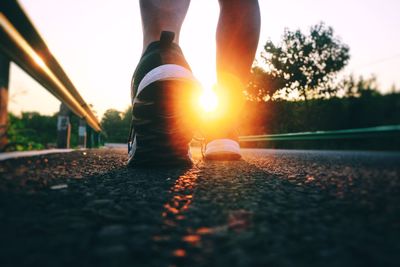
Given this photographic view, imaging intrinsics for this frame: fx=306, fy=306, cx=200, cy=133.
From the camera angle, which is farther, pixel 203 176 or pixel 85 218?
pixel 203 176

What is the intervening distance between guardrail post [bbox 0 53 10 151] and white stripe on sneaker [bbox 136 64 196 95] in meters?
0.74

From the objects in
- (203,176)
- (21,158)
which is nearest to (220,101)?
(203,176)

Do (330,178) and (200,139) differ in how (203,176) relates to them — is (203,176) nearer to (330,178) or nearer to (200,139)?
(330,178)

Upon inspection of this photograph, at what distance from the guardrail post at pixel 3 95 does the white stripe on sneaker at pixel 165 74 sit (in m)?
0.74

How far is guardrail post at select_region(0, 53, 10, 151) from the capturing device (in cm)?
161

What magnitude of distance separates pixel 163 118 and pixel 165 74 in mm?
212

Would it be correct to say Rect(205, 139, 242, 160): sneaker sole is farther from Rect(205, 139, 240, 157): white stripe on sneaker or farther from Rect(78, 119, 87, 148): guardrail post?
Rect(78, 119, 87, 148): guardrail post

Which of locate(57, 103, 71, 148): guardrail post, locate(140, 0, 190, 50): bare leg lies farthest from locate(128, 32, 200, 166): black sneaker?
locate(57, 103, 71, 148): guardrail post

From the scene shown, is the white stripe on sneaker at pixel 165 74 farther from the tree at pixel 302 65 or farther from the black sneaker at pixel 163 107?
the tree at pixel 302 65

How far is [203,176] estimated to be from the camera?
1312 millimetres

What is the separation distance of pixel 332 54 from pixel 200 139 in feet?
53.0

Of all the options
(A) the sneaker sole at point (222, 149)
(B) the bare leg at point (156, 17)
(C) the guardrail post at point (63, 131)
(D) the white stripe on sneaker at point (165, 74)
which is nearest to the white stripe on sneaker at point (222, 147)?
(A) the sneaker sole at point (222, 149)

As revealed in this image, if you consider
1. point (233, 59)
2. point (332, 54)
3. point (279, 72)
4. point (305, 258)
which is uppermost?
point (332, 54)

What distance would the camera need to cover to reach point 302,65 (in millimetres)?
8188
